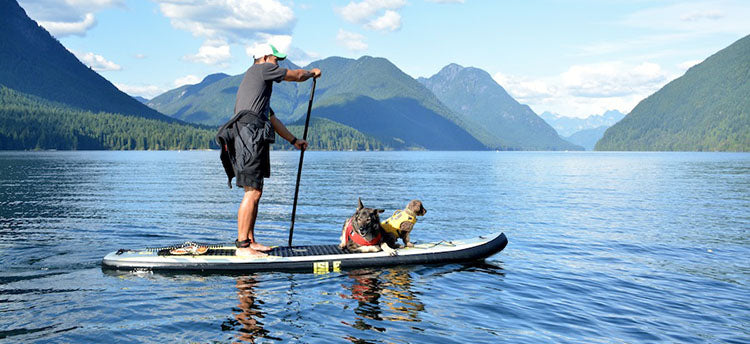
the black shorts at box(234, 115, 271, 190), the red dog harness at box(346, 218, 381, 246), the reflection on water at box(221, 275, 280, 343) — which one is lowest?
the reflection on water at box(221, 275, 280, 343)

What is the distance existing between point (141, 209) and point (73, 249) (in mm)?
11481

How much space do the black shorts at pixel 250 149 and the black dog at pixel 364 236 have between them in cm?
245

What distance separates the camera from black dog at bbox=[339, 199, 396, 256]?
11.6 meters

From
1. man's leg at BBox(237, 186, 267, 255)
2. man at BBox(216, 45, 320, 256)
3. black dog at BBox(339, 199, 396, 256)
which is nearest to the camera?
man at BBox(216, 45, 320, 256)

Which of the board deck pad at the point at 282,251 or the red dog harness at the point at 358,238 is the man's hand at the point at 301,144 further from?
the board deck pad at the point at 282,251

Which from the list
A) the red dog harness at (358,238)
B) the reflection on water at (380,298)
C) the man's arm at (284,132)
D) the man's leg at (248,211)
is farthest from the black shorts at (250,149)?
the reflection on water at (380,298)

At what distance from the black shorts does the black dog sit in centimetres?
245

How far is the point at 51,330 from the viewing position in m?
7.50

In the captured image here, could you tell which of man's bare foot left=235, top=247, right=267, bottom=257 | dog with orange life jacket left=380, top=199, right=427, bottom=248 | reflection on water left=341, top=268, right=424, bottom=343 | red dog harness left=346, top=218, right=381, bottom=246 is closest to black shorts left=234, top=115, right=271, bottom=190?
man's bare foot left=235, top=247, right=267, bottom=257

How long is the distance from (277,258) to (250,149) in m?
2.57

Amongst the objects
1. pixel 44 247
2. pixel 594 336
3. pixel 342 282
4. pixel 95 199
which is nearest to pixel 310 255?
pixel 342 282

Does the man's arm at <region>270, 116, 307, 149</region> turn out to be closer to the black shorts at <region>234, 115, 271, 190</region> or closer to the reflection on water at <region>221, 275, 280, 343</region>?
the black shorts at <region>234, 115, 271, 190</region>

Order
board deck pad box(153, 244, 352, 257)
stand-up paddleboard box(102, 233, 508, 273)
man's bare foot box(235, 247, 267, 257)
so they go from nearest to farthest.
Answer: stand-up paddleboard box(102, 233, 508, 273)
man's bare foot box(235, 247, 267, 257)
board deck pad box(153, 244, 352, 257)

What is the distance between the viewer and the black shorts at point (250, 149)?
1038 centimetres
